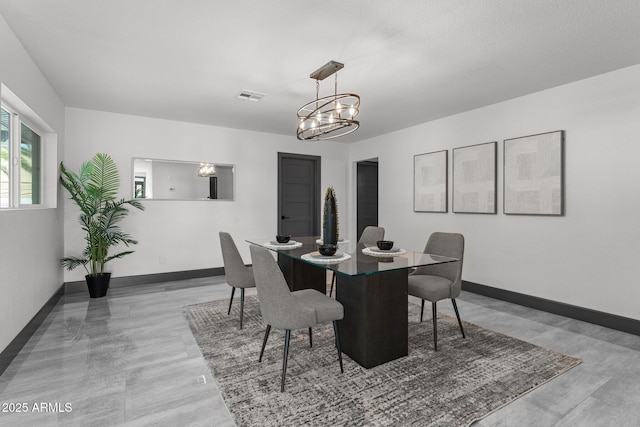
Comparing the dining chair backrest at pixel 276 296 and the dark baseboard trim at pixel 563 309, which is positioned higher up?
the dining chair backrest at pixel 276 296

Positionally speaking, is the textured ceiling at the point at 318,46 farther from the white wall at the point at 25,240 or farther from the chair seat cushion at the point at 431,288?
the chair seat cushion at the point at 431,288

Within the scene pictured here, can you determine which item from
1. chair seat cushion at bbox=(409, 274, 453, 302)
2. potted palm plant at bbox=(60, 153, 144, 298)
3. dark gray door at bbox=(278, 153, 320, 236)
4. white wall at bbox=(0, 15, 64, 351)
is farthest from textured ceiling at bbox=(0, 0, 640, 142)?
dark gray door at bbox=(278, 153, 320, 236)

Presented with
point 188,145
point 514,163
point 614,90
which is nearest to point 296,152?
point 188,145

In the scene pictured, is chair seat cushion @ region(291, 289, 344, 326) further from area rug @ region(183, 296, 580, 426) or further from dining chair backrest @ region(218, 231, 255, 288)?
dining chair backrest @ region(218, 231, 255, 288)

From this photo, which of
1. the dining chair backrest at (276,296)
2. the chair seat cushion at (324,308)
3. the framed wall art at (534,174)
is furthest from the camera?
the framed wall art at (534,174)

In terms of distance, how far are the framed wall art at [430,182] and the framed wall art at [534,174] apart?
926 millimetres

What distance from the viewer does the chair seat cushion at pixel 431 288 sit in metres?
2.64

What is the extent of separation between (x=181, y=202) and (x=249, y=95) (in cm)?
227

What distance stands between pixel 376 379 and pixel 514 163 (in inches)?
125

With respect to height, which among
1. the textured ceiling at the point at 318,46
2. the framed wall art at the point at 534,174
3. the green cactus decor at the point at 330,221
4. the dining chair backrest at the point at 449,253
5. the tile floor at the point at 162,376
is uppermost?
the textured ceiling at the point at 318,46

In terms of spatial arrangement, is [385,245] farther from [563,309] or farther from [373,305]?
[563,309]

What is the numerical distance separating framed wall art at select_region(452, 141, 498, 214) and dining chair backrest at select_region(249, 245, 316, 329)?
Result: 325cm

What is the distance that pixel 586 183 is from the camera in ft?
11.0

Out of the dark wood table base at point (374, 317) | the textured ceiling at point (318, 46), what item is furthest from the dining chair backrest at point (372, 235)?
the textured ceiling at point (318, 46)
